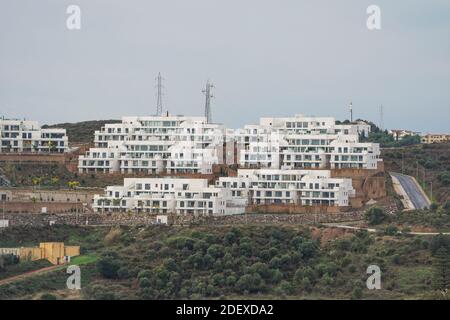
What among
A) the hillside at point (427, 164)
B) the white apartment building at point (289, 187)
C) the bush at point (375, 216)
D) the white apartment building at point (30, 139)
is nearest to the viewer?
the bush at point (375, 216)

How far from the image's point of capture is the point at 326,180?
66875mm

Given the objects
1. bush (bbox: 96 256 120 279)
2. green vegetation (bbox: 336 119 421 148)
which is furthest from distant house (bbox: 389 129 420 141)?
bush (bbox: 96 256 120 279)

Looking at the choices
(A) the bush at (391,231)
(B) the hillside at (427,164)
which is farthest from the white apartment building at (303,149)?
(A) the bush at (391,231)

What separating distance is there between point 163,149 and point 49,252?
47.6 feet

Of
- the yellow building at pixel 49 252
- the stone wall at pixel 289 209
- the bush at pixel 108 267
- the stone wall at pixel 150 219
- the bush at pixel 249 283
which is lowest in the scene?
the bush at pixel 249 283

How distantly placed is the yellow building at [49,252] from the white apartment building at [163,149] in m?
12.2

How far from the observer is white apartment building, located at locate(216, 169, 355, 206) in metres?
66.8

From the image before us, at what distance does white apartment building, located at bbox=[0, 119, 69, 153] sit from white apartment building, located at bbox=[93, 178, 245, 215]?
8340 mm

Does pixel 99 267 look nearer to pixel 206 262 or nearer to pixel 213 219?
pixel 206 262

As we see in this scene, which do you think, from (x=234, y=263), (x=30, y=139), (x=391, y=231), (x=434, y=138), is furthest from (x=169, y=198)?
(x=434, y=138)

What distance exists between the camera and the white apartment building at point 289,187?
2630 inches

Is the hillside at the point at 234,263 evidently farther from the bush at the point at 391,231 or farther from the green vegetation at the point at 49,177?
the green vegetation at the point at 49,177

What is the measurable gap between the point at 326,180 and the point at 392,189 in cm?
406
